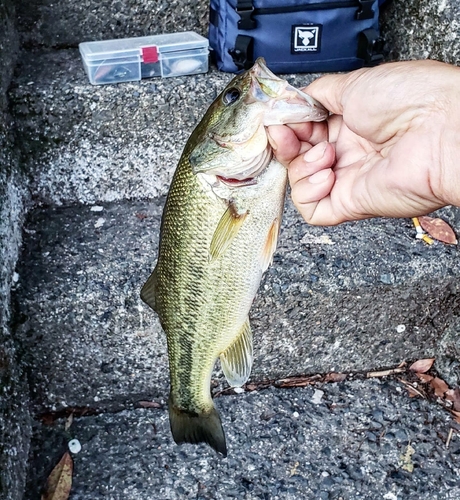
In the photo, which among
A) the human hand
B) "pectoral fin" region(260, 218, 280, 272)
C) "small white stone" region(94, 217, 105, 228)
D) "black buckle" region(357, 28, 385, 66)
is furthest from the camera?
"black buckle" region(357, 28, 385, 66)

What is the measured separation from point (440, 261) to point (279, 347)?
69cm

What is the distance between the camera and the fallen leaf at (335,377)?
2.40 metres

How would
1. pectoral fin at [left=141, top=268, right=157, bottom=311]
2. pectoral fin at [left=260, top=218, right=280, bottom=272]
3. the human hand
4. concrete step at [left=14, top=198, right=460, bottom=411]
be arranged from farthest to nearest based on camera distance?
1. concrete step at [left=14, top=198, right=460, bottom=411]
2. pectoral fin at [left=141, top=268, right=157, bottom=311]
3. pectoral fin at [left=260, top=218, right=280, bottom=272]
4. the human hand

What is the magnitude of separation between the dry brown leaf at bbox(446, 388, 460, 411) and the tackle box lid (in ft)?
5.54

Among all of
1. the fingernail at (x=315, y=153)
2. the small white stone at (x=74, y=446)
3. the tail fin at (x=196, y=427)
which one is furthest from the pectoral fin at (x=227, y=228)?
the small white stone at (x=74, y=446)

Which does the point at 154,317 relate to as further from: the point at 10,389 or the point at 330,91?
the point at 330,91

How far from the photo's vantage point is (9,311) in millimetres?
2043

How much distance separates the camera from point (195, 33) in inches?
103

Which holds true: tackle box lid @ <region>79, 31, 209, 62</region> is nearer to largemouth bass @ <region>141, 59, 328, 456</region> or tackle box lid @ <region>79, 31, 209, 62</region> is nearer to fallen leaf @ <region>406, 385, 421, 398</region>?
largemouth bass @ <region>141, 59, 328, 456</region>

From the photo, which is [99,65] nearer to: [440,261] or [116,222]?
[116,222]

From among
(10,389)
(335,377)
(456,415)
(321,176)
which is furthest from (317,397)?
(10,389)

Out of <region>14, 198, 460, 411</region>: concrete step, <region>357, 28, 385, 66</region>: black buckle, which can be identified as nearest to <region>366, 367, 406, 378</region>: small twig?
<region>14, 198, 460, 411</region>: concrete step

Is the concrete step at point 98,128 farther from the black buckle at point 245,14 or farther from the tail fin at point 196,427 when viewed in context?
the tail fin at point 196,427

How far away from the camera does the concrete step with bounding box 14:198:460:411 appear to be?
2.12 metres
